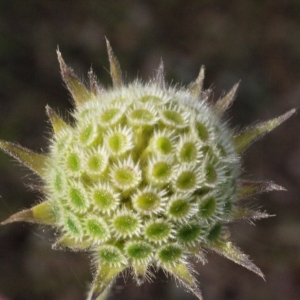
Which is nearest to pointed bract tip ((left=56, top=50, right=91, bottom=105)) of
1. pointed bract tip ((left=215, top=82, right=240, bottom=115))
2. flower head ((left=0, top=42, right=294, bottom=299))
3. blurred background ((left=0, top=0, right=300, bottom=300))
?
flower head ((left=0, top=42, right=294, bottom=299))

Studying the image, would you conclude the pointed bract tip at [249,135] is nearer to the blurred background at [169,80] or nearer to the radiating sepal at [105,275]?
the radiating sepal at [105,275]

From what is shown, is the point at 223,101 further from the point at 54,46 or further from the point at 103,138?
the point at 54,46

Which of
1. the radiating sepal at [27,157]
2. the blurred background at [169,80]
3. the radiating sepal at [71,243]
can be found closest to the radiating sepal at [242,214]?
the radiating sepal at [71,243]

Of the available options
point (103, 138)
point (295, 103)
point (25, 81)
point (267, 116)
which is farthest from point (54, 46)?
point (103, 138)

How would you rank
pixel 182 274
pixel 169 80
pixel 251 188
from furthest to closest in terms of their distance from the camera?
1. pixel 169 80
2. pixel 251 188
3. pixel 182 274

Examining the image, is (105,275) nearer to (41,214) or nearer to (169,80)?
(41,214)

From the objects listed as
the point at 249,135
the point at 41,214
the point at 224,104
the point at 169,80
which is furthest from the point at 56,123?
the point at 169,80
